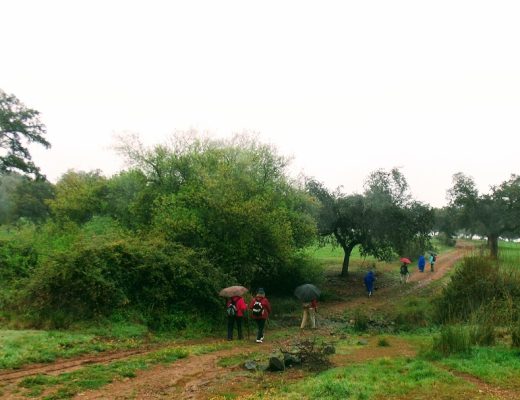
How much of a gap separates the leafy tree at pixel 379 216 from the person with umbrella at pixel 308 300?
15.3 m

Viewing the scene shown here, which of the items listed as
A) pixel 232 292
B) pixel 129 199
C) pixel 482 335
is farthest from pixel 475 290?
pixel 129 199

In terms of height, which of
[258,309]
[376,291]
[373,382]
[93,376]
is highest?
[258,309]

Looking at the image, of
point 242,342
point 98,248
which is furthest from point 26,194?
point 242,342

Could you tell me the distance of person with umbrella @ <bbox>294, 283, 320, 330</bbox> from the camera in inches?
803

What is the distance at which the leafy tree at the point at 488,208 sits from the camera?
4456 centimetres

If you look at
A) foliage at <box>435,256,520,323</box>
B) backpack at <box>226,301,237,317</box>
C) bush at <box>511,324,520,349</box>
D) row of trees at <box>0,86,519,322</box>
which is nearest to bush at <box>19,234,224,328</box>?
row of trees at <box>0,86,519,322</box>

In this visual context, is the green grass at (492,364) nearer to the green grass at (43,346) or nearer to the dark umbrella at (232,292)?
the dark umbrella at (232,292)

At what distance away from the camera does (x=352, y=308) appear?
88.5ft

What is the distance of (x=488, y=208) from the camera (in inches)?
1789

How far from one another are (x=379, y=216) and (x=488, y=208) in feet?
57.7

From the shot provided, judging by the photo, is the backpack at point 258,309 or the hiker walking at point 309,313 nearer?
the backpack at point 258,309

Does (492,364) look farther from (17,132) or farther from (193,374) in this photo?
(17,132)

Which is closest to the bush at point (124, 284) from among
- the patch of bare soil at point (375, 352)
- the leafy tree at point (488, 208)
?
the patch of bare soil at point (375, 352)

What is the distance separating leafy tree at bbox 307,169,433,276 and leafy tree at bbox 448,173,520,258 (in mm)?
13110
